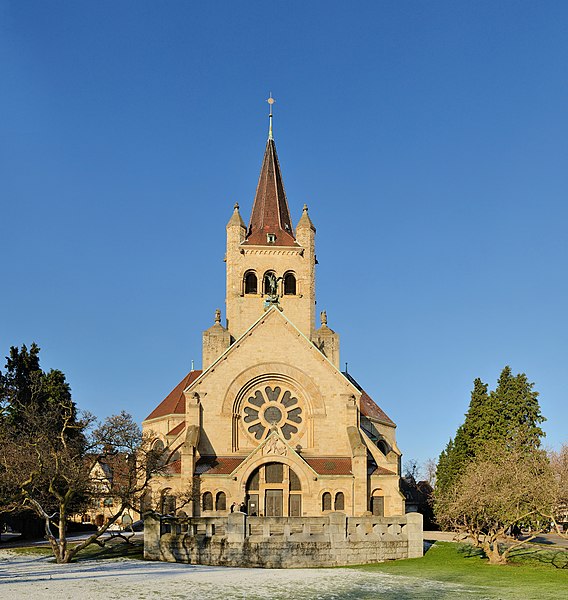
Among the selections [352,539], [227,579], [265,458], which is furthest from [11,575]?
[265,458]

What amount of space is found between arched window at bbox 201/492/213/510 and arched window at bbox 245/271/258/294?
61.0 feet

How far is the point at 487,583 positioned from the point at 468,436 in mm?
33244

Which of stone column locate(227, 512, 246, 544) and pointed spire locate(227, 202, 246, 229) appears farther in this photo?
pointed spire locate(227, 202, 246, 229)

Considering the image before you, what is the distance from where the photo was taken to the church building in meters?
48.3

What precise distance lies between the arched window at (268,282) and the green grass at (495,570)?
24.0m

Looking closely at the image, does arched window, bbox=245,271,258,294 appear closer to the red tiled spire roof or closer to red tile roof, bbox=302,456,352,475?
the red tiled spire roof

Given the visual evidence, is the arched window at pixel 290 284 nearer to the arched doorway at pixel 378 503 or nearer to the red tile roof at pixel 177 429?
the red tile roof at pixel 177 429

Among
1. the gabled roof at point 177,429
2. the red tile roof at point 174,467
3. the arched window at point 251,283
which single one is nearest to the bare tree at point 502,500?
the red tile roof at point 174,467

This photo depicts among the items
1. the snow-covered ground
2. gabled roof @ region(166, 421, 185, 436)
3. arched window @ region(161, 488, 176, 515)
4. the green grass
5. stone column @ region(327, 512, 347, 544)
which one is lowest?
the green grass

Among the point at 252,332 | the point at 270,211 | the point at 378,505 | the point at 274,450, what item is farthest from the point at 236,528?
the point at 270,211

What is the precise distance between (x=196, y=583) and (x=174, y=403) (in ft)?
119

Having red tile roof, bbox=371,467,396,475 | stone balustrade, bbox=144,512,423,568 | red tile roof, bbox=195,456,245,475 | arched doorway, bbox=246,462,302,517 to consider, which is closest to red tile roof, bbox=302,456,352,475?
arched doorway, bbox=246,462,302,517

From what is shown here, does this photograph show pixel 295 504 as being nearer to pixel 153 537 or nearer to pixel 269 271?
pixel 153 537

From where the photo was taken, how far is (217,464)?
163ft
